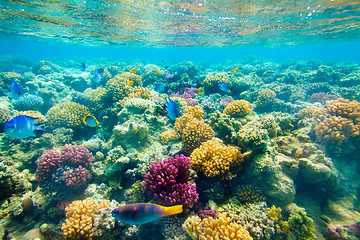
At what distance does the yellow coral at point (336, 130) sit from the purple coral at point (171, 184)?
5516 millimetres

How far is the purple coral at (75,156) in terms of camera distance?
468 cm

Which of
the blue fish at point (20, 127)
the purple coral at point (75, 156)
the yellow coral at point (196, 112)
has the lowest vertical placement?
the purple coral at point (75, 156)

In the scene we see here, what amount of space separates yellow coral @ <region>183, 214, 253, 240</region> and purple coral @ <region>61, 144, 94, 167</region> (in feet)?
12.8

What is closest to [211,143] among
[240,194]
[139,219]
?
[240,194]

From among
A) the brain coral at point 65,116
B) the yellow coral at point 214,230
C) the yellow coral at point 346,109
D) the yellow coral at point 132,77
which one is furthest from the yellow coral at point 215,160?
the yellow coral at point 132,77

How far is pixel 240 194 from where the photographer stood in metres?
3.65

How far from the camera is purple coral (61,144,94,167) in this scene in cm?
468

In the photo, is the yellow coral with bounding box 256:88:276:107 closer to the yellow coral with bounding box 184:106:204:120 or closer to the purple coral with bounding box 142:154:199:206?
the yellow coral with bounding box 184:106:204:120

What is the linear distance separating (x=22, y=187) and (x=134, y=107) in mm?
4043

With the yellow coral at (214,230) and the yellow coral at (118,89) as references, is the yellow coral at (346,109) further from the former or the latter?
the yellow coral at (118,89)

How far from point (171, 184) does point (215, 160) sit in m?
1.22

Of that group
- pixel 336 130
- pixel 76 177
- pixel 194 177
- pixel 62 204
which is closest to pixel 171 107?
pixel 194 177

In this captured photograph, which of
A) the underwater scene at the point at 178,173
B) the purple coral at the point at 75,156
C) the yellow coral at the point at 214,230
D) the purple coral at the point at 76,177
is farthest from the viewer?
the purple coral at the point at 75,156

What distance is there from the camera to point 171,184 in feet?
10.4
